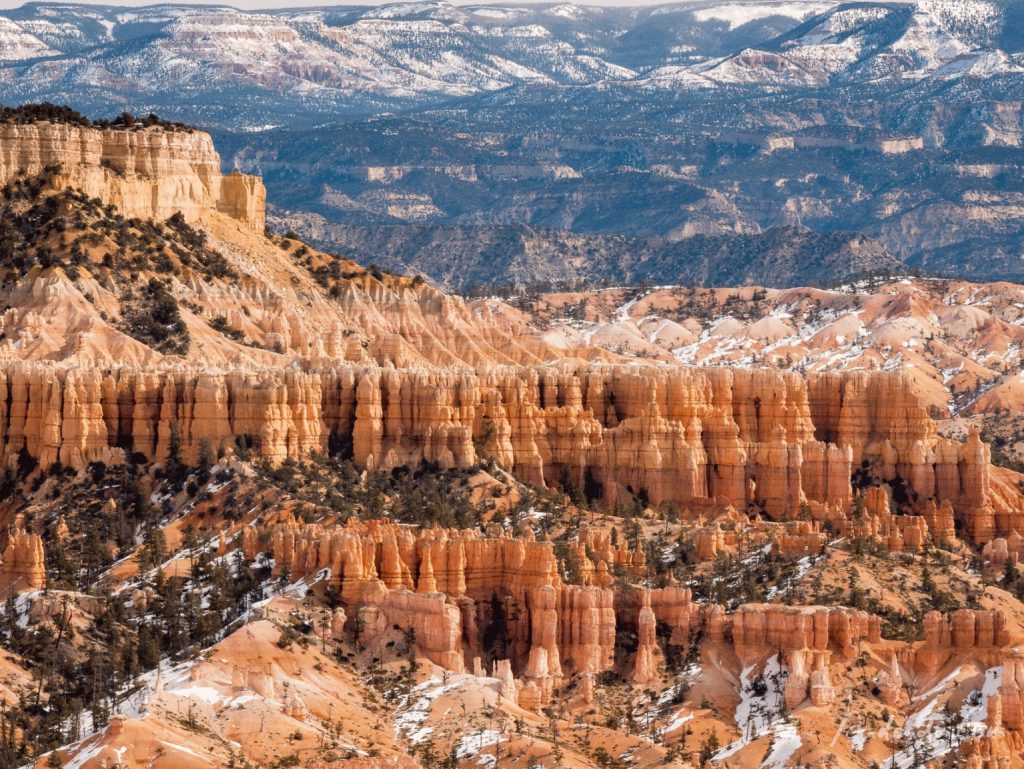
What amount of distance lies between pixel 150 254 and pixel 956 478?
3682 centimetres

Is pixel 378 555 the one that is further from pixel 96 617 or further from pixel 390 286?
pixel 390 286

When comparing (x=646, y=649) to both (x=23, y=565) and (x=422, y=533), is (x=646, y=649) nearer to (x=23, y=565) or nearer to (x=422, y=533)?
(x=422, y=533)

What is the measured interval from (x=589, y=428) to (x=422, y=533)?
30.1m

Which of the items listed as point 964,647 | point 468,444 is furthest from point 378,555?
point 468,444

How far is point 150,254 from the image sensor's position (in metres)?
145

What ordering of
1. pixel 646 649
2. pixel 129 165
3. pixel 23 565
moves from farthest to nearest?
pixel 129 165 → pixel 23 565 → pixel 646 649

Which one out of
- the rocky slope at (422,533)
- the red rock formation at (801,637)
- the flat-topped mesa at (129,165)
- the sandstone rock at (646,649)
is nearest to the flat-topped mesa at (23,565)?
the rocky slope at (422,533)

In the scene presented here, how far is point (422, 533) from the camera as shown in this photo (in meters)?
105

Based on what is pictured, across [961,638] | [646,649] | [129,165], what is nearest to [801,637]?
[961,638]

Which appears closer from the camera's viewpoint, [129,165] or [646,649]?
[646,649]

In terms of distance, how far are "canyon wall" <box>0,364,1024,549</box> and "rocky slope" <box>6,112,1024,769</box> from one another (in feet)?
0.53

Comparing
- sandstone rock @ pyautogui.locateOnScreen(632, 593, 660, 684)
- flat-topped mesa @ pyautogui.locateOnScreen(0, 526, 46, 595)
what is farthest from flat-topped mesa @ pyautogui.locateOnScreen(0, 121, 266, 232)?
sandstone rock @ pyautogui.locateOnScreen(632, 593, 660, 684)

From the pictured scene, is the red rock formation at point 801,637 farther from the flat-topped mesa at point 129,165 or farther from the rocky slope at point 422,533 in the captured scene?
the flat-topped mesa at point 129,165

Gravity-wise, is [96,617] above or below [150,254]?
below
